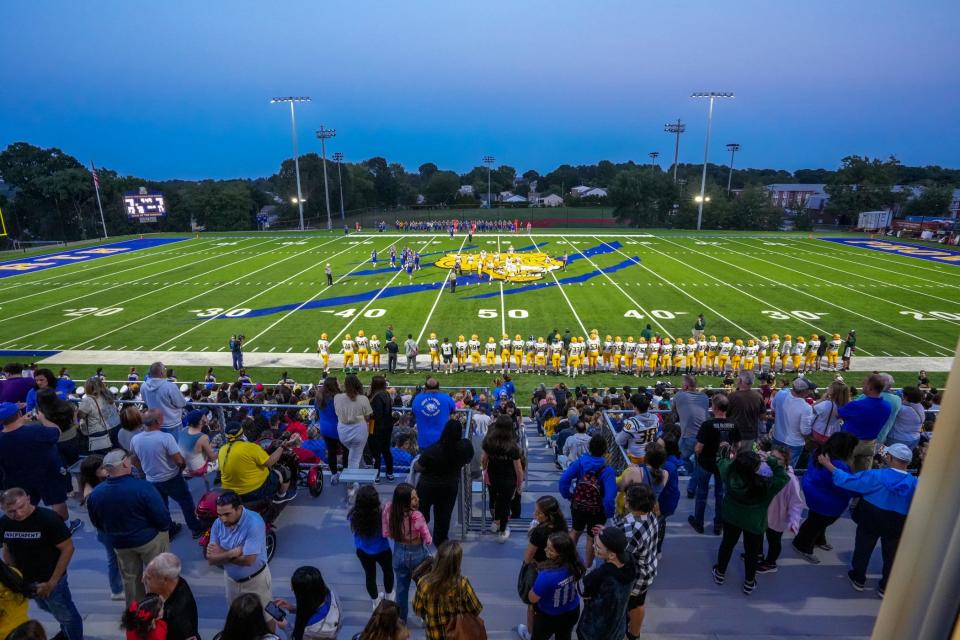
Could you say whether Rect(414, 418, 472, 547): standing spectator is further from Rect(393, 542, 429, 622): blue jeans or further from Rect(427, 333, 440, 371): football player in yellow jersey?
Rect(427, 333, 440, 371): football player in yellow jersey

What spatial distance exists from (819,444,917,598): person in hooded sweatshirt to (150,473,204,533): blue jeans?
20.8 ft

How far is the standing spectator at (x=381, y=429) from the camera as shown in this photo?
268 inches

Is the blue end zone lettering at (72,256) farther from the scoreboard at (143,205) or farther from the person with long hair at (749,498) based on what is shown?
the person with long hair at (749,498)

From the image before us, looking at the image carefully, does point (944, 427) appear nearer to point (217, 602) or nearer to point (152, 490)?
point (152, 490)

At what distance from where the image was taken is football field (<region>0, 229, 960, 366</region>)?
23.3 metres

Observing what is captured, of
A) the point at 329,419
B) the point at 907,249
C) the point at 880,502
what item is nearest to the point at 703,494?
the point at 880,502

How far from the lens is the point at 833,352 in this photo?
19219 mm

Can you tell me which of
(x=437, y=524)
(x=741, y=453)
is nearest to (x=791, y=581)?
(x=741, y=453)

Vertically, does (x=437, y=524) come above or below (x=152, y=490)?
below

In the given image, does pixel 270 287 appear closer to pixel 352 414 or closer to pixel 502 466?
pixel 352 414

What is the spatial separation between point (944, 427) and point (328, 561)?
573 cm

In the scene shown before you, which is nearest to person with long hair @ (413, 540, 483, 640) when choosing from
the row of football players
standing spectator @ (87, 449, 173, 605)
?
standing spectator @ (87, 449, 173, 605)

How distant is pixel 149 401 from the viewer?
7.11 meters

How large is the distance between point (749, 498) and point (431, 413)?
3.35 metres
